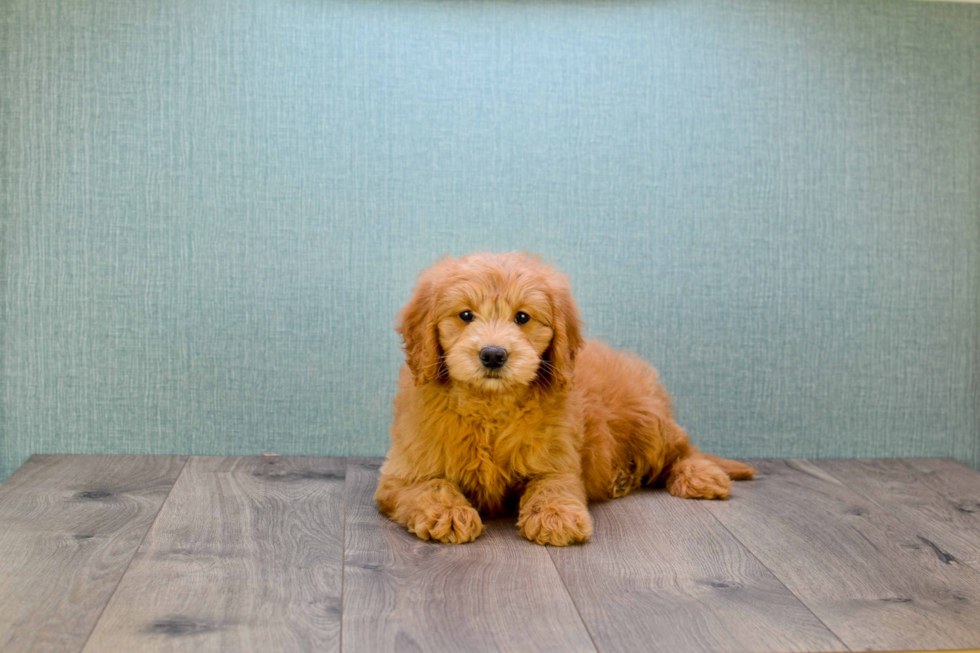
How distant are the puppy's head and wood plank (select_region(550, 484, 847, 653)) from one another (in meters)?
0.44

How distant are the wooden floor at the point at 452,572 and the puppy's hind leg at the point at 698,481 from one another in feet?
0.20

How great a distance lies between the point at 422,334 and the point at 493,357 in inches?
9.8

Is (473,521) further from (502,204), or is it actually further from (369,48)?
(369,48)

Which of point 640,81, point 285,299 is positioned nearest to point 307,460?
point 285,299

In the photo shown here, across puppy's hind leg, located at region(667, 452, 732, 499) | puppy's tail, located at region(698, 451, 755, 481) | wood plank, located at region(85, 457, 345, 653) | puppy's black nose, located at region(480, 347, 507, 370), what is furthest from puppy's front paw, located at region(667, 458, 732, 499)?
wood plank, located at region(85, 457, 345, 653)

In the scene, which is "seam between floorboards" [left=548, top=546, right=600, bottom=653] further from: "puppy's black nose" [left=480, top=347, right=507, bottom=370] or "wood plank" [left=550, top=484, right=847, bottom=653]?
"puppy's black nose" [left=480, top=347, right=507, bottom=370]

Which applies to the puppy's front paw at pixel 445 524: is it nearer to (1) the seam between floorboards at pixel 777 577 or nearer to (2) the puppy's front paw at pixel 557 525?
(2) the puppy's front paw at pixel 557 525

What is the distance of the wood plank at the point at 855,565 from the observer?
5.88 ft

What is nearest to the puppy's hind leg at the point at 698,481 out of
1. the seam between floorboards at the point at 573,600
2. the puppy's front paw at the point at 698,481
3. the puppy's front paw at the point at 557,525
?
the puppy's front paw at the point at 698,481

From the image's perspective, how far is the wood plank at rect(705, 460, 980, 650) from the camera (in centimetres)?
179

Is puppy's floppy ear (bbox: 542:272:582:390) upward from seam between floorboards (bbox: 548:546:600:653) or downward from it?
upward

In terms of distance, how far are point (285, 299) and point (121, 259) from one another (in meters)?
0.54

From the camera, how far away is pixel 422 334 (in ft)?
7.66

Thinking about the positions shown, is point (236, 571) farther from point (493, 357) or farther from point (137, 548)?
point (493, 357)
